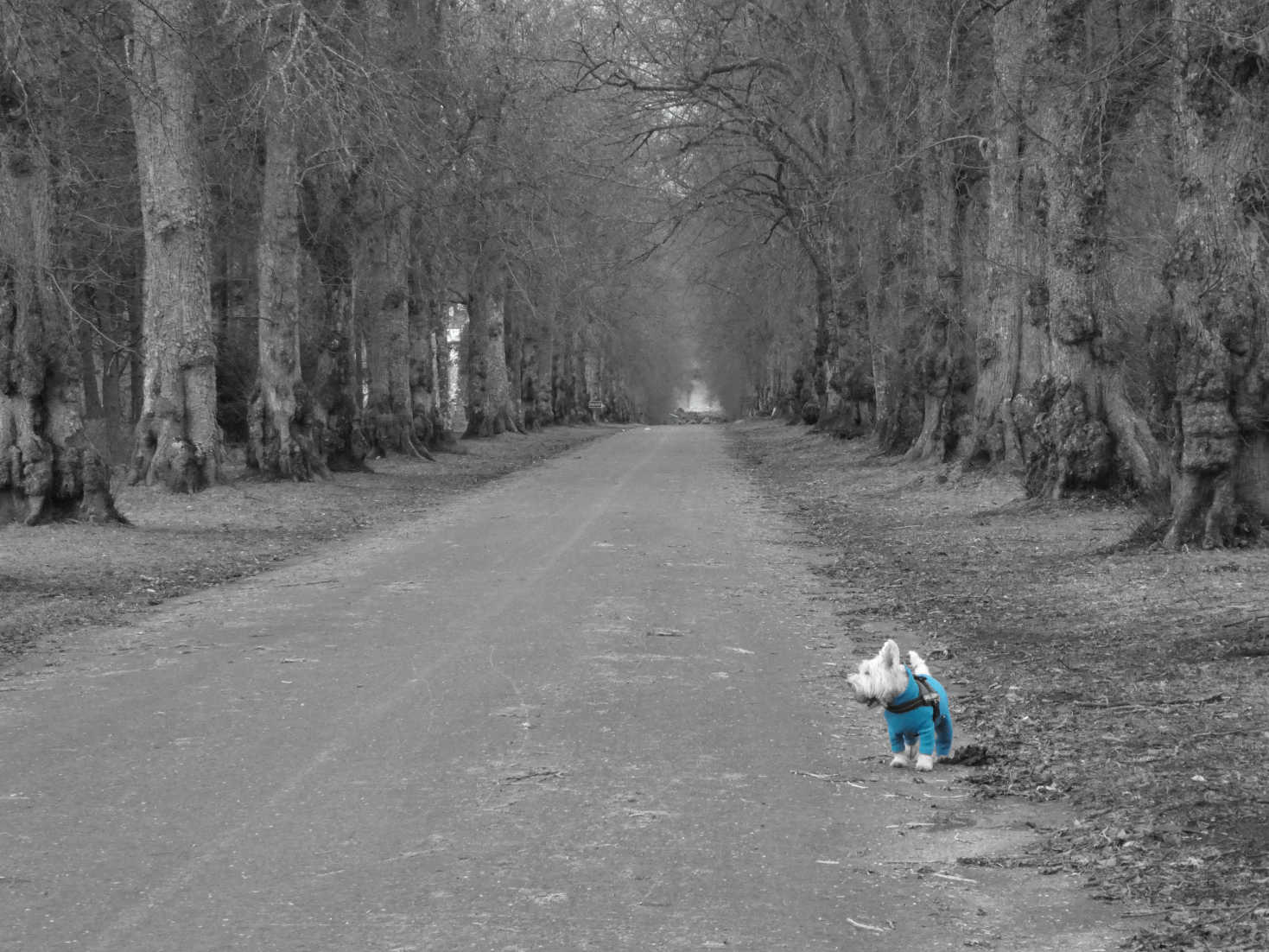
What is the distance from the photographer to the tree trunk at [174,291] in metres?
20.6

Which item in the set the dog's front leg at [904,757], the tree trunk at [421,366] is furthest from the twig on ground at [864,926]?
the tree trunk at [421,366]

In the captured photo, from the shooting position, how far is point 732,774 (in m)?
6.66

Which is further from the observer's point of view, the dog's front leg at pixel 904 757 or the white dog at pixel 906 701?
the dog's front leg at pixel 904 757

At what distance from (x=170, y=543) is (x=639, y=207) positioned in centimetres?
2011

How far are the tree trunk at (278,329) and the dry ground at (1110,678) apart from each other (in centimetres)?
1131

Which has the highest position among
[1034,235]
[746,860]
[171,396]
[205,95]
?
[205,95]

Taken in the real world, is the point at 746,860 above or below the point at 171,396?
below

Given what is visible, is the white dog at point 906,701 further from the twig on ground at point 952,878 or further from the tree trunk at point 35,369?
the tree trunk at point 35,369

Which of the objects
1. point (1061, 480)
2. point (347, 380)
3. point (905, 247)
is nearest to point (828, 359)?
point (905, 247)

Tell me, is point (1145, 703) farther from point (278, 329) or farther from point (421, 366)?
point (421, 366)

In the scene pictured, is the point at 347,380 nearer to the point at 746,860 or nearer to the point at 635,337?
the point at 746,860

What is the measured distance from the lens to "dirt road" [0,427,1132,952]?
15.8 ft

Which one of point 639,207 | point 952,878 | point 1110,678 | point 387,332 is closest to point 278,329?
point 387,332

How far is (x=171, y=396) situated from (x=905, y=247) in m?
15.4
